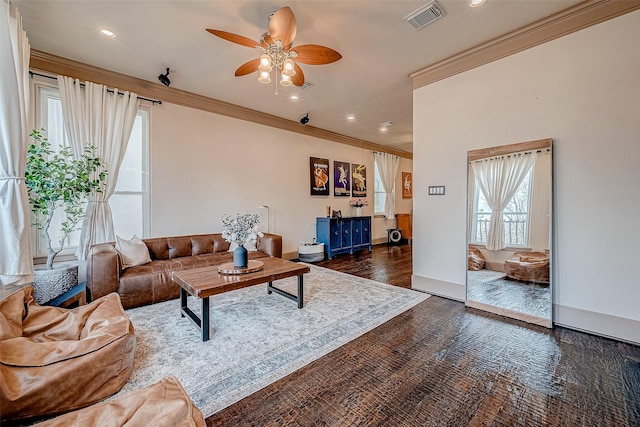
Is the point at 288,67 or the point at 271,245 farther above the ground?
the point at 288,67

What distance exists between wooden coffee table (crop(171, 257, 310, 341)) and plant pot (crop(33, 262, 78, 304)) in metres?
1.15

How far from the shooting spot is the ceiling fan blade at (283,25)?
2.08 metres

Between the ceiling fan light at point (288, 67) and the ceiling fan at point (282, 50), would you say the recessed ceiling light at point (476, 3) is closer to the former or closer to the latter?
the ceiling fan at point (282, 50)

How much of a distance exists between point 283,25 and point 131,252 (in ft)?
10.2

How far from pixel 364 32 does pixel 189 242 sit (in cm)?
365

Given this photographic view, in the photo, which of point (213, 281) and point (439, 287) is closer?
point (213, 281)

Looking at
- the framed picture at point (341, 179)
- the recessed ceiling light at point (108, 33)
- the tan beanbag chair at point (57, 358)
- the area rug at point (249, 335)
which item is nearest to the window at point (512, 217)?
the area rug at point (249, 335)

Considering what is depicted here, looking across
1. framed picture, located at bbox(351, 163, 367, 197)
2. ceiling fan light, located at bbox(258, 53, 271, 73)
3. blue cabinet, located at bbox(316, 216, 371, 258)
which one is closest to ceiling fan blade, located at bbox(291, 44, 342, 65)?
ceiling fan light, located at bbox(258, 53, 271, 73)

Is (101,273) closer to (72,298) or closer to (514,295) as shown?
(72,298)

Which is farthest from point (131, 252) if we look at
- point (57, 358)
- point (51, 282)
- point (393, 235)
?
point (393, 235)

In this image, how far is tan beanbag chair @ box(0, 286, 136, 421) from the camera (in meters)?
1.39

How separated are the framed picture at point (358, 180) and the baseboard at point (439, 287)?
383 cm

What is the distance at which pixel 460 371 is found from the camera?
190 cm

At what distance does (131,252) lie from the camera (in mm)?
3289
